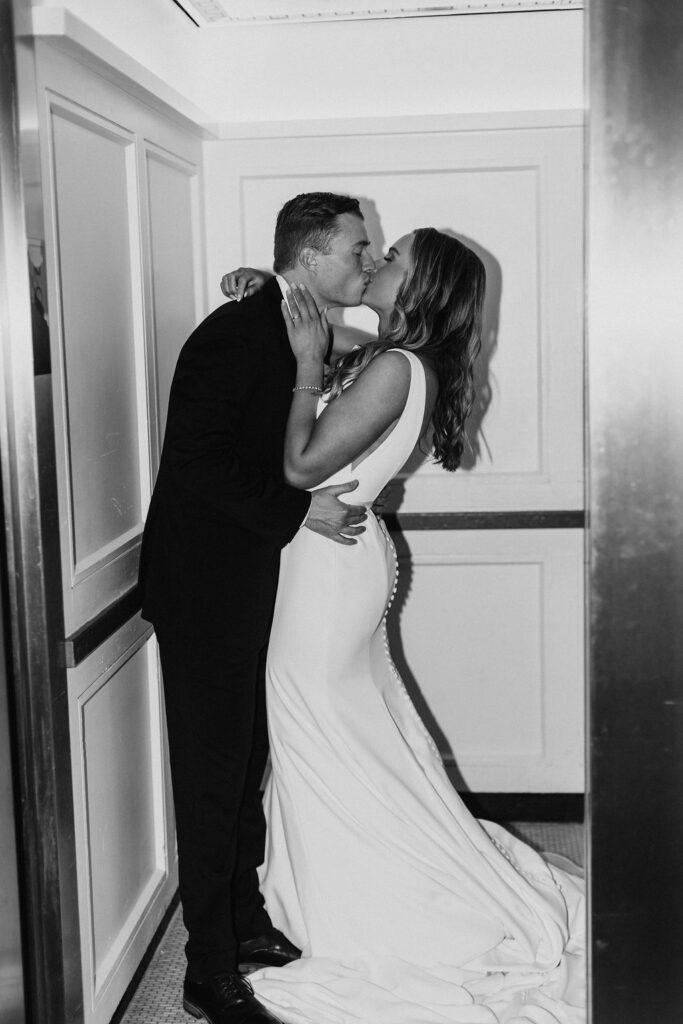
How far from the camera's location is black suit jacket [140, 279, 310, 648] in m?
2.34

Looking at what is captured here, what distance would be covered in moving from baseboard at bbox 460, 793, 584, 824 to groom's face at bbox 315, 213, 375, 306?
174cm

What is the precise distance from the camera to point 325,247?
2.55m

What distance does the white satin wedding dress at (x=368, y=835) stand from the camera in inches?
101

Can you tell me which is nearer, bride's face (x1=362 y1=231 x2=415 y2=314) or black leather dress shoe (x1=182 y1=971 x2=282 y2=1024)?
black leather dress shoe (x1=182 y1=971 x2=282 y2=1024)

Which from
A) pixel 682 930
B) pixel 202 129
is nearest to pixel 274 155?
pixel 202 129

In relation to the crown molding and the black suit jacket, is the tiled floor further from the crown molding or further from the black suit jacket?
the crown molding

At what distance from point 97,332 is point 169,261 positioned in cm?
69

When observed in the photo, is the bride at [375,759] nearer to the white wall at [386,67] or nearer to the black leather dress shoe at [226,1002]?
the black leather dress shoe at [226,1002]

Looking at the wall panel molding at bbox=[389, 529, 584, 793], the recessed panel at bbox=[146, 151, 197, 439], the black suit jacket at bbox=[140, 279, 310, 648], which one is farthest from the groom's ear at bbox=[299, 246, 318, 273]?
the wall panel molding at bbox=[389, 529, 584, 793]

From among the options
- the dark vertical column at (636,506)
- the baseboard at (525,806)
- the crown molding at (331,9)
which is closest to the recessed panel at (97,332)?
the crown molding at (331,9)

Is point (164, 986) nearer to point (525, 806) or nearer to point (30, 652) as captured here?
point (30, 652)

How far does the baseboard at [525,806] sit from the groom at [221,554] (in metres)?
1.25

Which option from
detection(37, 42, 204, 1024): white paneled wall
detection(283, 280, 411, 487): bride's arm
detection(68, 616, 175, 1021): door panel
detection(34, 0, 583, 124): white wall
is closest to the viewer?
detection(37, 42, 204, 1024): white paneled wall

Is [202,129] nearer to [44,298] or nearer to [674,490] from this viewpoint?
[44,298]
